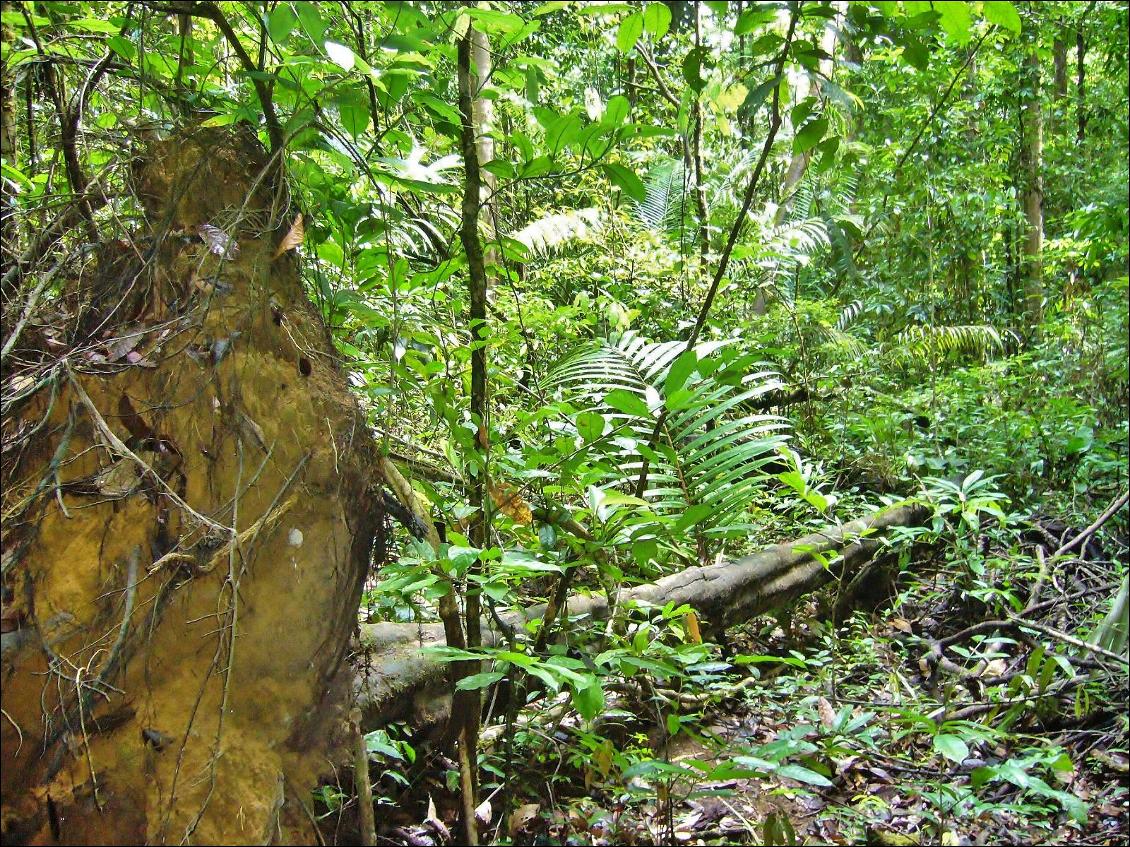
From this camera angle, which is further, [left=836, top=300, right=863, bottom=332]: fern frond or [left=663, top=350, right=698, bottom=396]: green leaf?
[left=836, top=300, right=863, bottom=332]: fern frond

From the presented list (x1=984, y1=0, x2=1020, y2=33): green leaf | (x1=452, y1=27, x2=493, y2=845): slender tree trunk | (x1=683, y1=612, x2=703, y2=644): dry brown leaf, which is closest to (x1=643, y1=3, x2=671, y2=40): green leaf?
(x1=452, y1=27, x2=493, y2=845): slender tree trunk

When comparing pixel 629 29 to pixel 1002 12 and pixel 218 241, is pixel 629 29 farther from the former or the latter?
pixel 218 241

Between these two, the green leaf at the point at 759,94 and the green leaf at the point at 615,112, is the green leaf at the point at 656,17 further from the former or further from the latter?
the green leaf at the point at 759,94

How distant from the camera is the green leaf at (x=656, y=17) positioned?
178cm

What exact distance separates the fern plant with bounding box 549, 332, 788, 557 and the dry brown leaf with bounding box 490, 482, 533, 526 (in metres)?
0.29

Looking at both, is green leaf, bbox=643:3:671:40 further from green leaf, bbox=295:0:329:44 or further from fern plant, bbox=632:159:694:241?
fern plant, bbox=632:159:694:241

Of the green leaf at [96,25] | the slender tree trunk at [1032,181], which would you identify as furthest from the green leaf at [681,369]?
the slender tree trunk at [1032,181]

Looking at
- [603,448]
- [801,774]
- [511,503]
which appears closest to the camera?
[801,774]

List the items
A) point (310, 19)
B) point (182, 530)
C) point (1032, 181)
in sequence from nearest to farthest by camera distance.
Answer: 1. point (310, 19)
2. point (182, 530)
3. point (1032, 181)

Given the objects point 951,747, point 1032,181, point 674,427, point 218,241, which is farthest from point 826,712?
point 1032,181

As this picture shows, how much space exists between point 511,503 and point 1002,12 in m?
1.75

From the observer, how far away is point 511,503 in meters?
2.56

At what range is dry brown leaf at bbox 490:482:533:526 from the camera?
245 centimetres

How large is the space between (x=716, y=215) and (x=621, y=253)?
42.6 inches
